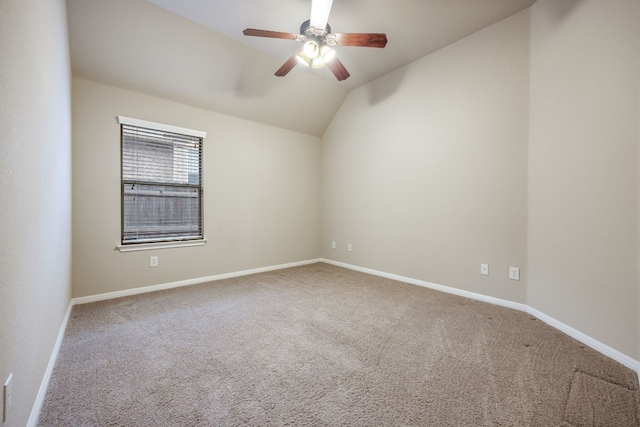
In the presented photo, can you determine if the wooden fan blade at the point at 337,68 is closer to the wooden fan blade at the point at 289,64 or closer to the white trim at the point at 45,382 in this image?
the wooden fan blade at the point at 289,64

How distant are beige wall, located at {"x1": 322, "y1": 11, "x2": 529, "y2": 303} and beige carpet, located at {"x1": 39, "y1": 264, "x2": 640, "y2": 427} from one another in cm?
65

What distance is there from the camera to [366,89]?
4242 mm

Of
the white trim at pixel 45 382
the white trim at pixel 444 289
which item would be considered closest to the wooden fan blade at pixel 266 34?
the white trim at pixel 45 382

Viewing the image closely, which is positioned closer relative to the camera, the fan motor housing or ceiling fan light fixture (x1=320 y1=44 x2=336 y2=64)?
the fan motor housing

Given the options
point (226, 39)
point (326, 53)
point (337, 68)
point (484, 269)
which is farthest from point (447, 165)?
point (226, 39)

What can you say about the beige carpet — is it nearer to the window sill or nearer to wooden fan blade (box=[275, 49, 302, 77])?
the window sill

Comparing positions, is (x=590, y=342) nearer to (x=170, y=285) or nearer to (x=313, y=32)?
(x=313, y=32)

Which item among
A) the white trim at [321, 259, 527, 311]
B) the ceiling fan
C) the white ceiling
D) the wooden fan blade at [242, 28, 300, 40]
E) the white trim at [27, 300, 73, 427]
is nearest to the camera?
the white trim at [27, 300, 73, 427]

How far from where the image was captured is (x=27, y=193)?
3.92ft

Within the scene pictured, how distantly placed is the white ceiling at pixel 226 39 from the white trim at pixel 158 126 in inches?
14.2

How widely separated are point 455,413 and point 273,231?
3.56 m

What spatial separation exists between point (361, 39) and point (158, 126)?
2.60 m

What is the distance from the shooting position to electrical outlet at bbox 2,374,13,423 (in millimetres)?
908

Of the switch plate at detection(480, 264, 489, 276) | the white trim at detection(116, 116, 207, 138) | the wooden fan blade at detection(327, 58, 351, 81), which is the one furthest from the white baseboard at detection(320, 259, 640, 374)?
the white trim at detection(116, 116, 207, 138)
